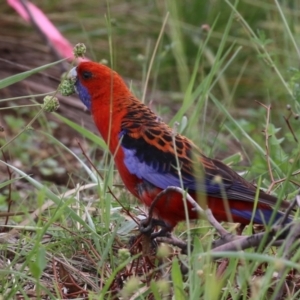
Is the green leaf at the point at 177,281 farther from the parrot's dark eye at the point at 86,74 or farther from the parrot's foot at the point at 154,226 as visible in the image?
the parrot's dark eye at the point at 86,74

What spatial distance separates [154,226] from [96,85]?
826 millimetres

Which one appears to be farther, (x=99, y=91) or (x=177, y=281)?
(x=99, y=91)

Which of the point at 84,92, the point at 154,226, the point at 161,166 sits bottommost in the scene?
the point at 154,226

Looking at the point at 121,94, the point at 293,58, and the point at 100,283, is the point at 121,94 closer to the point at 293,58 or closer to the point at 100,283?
the point at 100,283

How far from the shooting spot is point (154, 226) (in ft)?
9.46

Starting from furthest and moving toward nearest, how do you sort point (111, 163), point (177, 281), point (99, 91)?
point (99, 91)
point (111, 163)
point (177, 281)

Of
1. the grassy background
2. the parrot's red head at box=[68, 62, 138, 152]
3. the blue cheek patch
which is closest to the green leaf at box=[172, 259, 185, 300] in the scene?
the grassy background

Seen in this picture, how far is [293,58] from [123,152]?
2.14m

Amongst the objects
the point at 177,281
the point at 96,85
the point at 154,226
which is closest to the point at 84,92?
the point at 96,85

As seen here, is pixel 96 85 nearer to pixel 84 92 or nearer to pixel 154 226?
pixel 84 92

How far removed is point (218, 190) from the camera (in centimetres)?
289

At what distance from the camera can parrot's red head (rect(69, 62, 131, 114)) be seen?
3.43 m

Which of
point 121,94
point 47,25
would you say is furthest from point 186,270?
point 47,25

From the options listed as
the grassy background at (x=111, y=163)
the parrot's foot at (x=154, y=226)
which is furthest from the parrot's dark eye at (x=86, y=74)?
the parrot's foot at (x=154, y=226)
